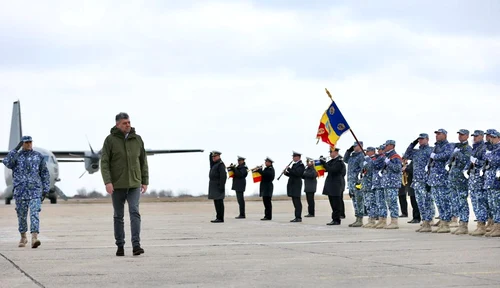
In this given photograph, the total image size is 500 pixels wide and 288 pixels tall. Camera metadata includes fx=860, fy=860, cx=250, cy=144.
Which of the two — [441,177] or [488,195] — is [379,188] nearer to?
[441,177]

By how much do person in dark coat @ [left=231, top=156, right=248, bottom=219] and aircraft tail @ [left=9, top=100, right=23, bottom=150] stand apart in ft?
101

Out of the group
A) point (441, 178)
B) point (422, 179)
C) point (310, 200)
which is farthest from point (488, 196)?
point (310, 200)

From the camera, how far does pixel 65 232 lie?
54.8 feet

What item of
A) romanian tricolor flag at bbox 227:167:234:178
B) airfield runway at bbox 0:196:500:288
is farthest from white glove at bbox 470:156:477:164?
romanian tricolor flag at bbox 227:167:234:178

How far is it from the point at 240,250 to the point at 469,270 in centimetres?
380

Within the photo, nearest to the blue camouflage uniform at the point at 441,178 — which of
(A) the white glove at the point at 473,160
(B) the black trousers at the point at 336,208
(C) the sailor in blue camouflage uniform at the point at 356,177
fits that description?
(A) the white glove at the point at 473,160

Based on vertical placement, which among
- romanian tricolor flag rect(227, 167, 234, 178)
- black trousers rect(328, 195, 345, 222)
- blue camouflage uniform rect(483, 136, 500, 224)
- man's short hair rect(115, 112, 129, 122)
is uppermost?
man's short hair rect(115, 112, 129, 122)

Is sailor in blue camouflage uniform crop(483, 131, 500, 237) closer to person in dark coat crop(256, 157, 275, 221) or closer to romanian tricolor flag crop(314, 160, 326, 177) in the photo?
romanian tricolor flag crop(314, 160, 326, 177)

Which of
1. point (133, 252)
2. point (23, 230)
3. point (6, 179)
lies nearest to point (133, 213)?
point (133, 252)

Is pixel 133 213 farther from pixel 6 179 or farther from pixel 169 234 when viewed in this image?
pixel 6 179

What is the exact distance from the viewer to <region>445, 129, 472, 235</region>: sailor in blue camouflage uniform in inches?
569

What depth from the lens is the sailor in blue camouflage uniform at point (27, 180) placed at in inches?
500

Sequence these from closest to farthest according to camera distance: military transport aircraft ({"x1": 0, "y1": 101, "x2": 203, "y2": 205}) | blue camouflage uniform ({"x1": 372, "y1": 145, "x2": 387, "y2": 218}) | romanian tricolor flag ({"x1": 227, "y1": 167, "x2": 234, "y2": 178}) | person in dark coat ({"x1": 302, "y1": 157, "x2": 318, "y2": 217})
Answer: blue camouflage uniform ({"x1": 372, "y1": 145, "x2": 387, "y2": 218}) → person in dark coat ({"x1": 302, "y1": 157, "x2": 318, "y2": 217}) → romanian tricolor flag ({"x1": 227, "y1": 167, "x2": 234, "y2": 178}) → military transport aircraft ({"x1": 0, "y1": 101, "x2": 203, "y2": 205})

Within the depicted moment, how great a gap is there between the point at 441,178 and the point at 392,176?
1.73 meters
